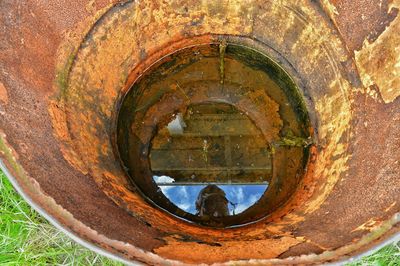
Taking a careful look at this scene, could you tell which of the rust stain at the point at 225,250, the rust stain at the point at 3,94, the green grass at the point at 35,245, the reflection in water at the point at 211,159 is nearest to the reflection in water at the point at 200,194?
the reflection in water at the point at 211,159

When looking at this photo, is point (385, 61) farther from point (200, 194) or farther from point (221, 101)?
point (200, 194)

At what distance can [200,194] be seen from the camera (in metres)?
2.26

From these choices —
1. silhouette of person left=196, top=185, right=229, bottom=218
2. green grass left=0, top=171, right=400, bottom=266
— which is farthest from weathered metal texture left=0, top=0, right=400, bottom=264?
green grass left=0, top=171, right=400, bottom=266

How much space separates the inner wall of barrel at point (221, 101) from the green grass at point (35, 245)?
1.42ft

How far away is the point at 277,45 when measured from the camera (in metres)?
2.27

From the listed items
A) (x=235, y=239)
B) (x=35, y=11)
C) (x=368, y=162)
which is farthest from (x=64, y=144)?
(x=368, y=162)

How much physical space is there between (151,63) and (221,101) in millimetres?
461

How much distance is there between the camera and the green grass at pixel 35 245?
1858 millimetres

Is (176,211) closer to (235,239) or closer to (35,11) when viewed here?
(235,239)

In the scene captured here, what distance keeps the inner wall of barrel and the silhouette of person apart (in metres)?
0.04

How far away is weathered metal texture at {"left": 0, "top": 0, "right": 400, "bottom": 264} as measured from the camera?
1.32 meters

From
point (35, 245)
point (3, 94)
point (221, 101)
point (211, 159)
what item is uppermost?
point (221, 101)

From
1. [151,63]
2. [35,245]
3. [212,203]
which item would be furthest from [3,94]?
[212,203]

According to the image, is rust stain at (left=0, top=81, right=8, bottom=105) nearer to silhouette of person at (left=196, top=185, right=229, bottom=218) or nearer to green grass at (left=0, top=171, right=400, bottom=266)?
green grass at (left=0, top=171, right=400, bottom=266)
